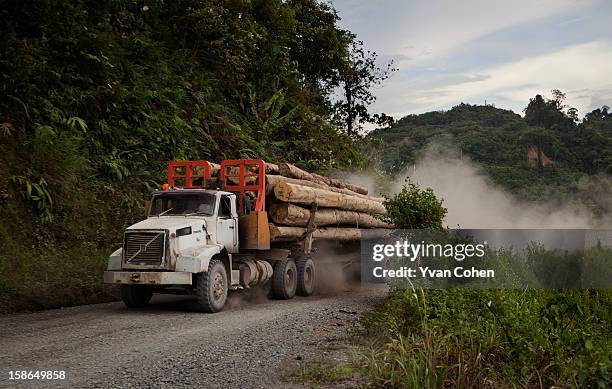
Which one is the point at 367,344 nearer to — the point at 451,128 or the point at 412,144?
the point at 412,144

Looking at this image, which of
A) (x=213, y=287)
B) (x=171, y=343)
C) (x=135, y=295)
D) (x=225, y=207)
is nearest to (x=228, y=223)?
(x=225, y=207)

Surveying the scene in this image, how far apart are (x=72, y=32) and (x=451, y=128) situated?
159 feet

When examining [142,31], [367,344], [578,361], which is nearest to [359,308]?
[367,344]

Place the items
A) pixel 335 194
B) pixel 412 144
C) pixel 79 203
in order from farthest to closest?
pixel 412 144
pixel 335 194
pixel 79 203

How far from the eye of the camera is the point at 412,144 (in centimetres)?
5741

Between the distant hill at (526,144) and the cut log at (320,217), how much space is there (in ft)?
87.5

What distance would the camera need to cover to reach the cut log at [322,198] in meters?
13.9

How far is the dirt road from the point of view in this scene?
6.58m

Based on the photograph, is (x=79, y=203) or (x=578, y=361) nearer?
(x=578, y=361)

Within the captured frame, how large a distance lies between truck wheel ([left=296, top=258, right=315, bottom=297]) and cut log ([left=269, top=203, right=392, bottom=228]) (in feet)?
3.21

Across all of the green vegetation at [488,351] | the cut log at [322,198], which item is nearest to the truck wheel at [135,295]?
the cut log at [322,198]

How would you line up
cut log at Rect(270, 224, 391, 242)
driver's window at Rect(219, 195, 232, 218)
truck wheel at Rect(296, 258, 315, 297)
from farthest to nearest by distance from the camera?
1. truck wheel at Rect(296, 258, 315, 297)
2. cut log at Rect(270, 224, 391, 242)
3. driver's window at Rect(219, 195, 232, 218)

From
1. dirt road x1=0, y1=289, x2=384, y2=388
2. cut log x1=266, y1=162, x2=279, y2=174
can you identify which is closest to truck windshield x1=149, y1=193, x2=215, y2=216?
dirt road x1=0, y1=289, x2=384, y2=388

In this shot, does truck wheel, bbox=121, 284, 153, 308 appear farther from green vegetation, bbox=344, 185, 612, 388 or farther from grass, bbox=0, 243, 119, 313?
green vegetation, bbox=344, 185, 612, 388
